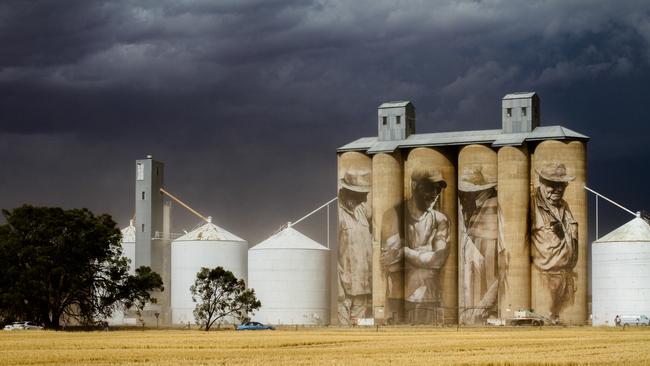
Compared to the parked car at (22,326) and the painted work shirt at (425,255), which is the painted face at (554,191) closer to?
the painted work shirt at (425,255)

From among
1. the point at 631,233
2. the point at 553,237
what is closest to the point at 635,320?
the point at 631,233

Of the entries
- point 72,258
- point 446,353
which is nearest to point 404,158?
point 72,258

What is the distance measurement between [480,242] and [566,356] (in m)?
68.5

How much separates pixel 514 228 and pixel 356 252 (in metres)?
21.3

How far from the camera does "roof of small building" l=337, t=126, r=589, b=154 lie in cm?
12519

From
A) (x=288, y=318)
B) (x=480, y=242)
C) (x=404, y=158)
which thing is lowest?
(x=288, y=318)

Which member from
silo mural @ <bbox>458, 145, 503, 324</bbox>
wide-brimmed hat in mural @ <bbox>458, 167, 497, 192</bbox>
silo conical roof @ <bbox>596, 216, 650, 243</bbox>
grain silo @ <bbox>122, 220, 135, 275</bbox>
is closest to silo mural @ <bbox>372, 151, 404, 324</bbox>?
silo mural @ <bbox>458, 145, 503, 324</bbox>

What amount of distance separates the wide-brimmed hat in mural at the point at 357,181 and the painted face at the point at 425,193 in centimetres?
764

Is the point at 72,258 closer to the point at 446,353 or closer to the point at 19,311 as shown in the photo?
the point at 19,311

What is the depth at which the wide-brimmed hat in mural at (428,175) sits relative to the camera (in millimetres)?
129875

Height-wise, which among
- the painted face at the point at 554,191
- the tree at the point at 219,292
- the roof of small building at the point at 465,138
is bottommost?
the tree at the point at 219,292

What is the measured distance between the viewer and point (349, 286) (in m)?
135

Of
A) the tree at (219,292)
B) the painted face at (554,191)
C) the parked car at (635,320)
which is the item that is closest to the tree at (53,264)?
the tree at (219,292)

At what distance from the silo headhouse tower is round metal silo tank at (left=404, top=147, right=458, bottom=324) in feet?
0.38
